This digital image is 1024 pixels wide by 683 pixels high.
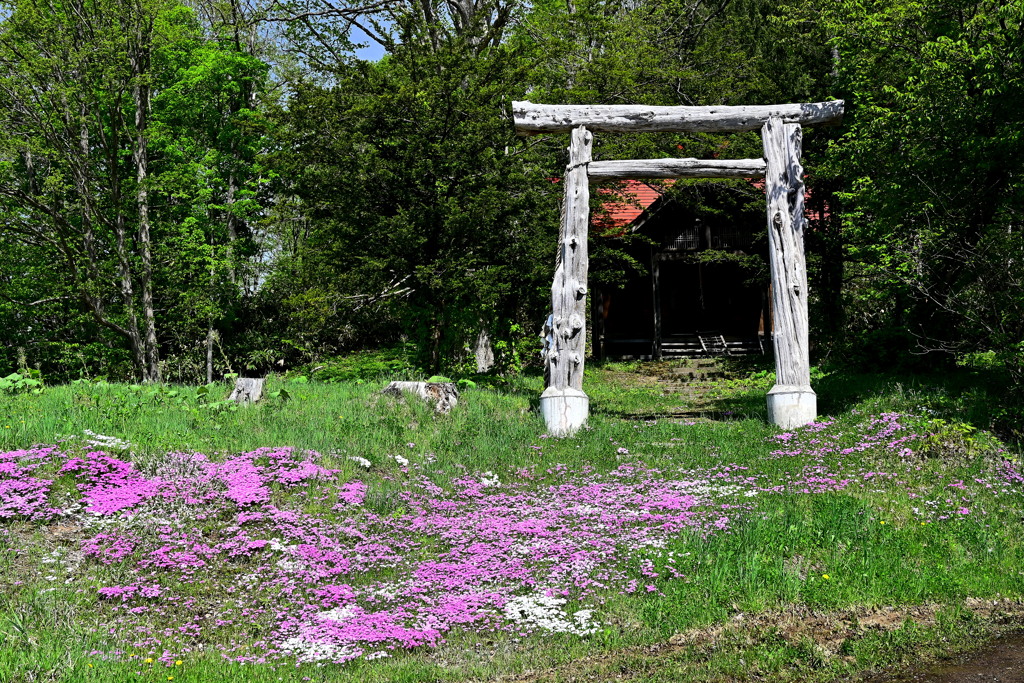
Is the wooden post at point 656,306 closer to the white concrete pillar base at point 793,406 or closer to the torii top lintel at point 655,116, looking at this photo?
the torii top lintel at point 655,116

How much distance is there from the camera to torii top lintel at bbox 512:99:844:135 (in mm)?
11922

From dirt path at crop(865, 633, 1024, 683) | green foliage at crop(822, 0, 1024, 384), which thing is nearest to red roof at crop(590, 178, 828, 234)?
green foliage at crop(822, 0, 1024, 384)

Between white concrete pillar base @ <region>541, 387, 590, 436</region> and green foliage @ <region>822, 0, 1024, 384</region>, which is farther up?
green foliage @ <region>822, 0, 1024, 384</region>

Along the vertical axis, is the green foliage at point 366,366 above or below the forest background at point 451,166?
below

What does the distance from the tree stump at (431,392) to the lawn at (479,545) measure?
2.09 ft

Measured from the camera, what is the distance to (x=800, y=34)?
2197 centimetres

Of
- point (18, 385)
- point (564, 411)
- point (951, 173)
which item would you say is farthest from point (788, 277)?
point (18, 385)

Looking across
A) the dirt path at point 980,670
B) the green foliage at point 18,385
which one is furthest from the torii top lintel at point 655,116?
the dirt path at point 980,670

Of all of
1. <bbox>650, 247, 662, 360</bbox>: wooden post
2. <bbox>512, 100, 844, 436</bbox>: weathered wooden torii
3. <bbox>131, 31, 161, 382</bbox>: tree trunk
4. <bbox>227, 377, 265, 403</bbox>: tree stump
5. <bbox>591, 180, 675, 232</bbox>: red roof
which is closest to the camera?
<bbox>227, 377, 265, 403</bbox>: tree stump

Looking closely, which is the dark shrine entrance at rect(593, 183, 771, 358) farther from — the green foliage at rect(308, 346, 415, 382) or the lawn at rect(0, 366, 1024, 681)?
the lawn at rect(0, 366, 1024, 681)

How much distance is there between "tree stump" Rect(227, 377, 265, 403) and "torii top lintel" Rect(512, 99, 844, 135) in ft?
17.5

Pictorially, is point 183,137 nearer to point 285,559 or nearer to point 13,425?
point 13,425

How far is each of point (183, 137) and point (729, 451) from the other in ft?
70.0

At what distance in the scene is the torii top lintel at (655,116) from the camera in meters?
11.9
